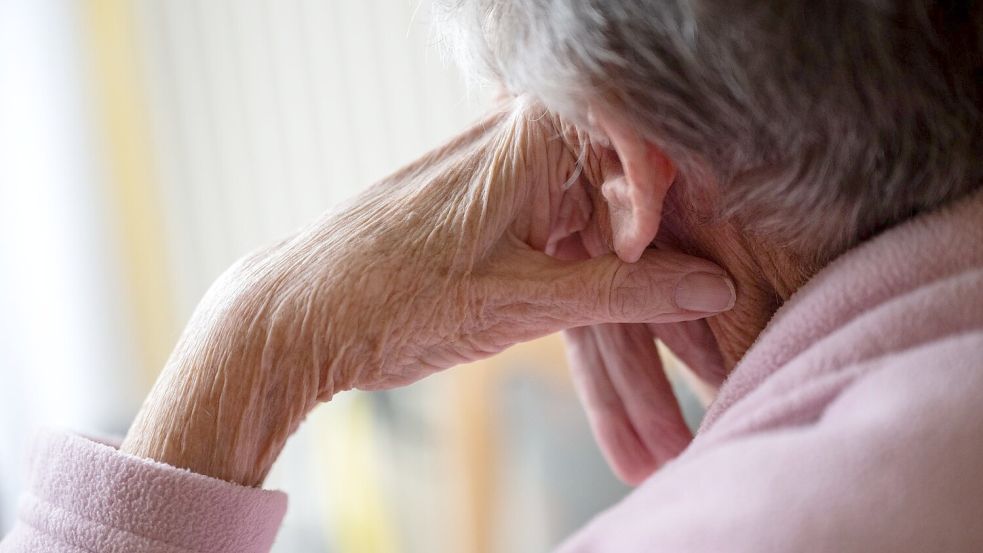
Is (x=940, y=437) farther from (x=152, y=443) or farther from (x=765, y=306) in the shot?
(x=152, y=443)

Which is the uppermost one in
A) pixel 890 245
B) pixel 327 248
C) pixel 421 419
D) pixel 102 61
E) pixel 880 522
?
pixel 102 61

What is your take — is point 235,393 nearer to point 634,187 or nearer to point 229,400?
point 229,400

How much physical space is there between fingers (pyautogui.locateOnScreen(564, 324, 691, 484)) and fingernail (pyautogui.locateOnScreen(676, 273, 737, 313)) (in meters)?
0.21

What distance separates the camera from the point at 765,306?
0.75m

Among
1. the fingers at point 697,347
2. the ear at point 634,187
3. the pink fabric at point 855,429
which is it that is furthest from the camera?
the fingers at point 697,347

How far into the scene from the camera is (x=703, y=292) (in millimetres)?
720

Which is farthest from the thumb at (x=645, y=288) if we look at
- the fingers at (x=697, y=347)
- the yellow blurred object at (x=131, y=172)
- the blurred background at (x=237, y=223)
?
the yellow blurred object at (x=131, y=172)

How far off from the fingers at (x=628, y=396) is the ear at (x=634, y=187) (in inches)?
9.2

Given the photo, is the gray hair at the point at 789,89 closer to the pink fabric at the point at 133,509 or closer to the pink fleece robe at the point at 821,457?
the pink fleece robe at the point at 821,457

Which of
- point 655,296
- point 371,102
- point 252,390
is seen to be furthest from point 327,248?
point 371,102

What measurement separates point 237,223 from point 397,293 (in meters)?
0.96

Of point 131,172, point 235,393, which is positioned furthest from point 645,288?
point 131,172

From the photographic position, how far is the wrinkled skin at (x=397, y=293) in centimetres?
71

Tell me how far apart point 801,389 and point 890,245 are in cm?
12
